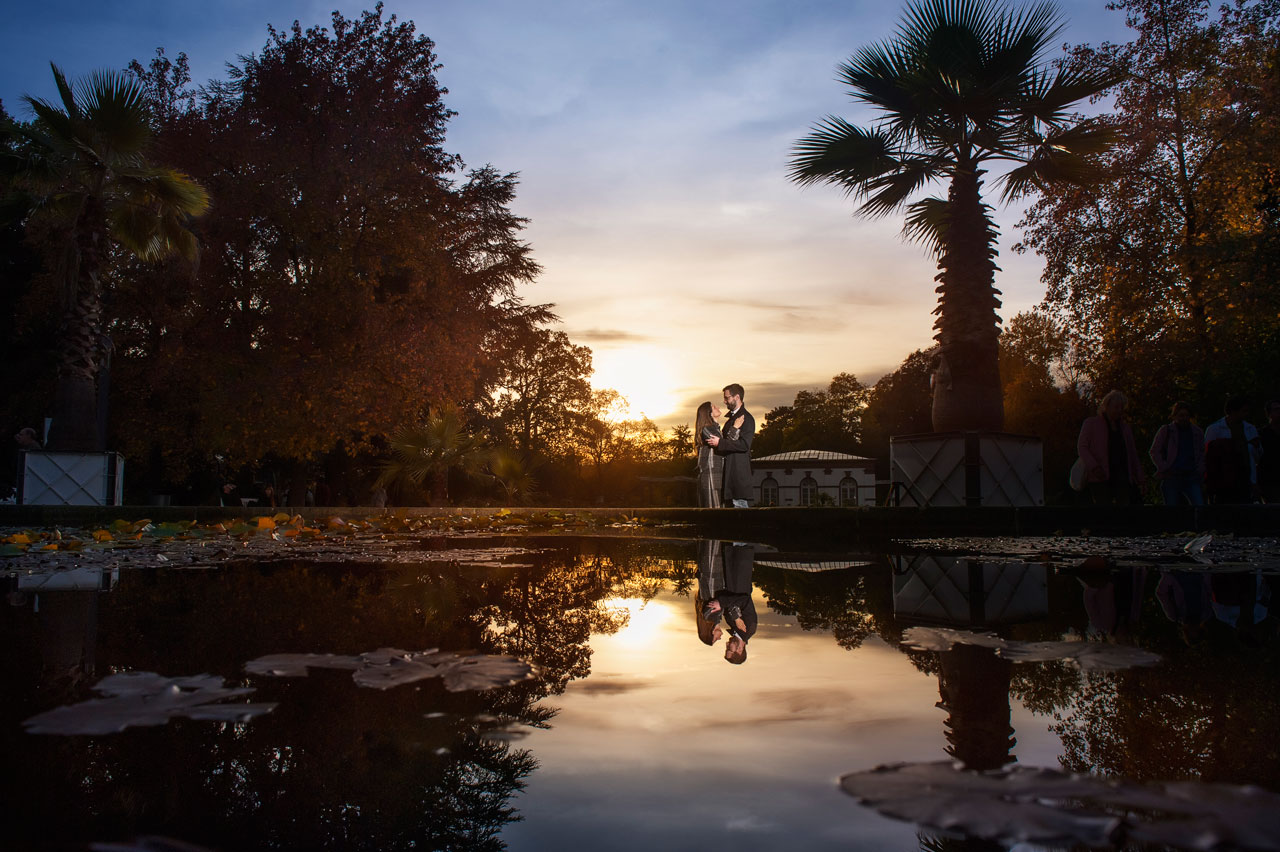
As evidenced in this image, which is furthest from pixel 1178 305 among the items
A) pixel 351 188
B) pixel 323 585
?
pixel 323 585

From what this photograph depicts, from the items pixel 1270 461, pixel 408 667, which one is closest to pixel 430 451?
pixel 1270 461

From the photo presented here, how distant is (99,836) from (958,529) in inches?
333

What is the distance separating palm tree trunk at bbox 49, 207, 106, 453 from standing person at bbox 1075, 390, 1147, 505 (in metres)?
13.7

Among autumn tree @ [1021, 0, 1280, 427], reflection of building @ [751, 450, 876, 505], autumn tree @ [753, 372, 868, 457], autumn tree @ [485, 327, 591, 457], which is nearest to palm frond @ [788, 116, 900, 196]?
autumn tree @ [1021, 0, 1280, 427]

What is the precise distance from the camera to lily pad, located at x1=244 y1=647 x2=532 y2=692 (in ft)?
5.14

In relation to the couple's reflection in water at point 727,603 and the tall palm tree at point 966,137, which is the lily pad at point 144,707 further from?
the tall palm tree at point 966,137

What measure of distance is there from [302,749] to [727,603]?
2.02 m

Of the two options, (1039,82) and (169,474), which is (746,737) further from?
(169,474)

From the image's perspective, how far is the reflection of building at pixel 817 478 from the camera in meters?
48.1

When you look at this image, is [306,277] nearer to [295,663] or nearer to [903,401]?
[295,663]

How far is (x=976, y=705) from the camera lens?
1439 millimetres

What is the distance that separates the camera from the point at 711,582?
374 centimetres

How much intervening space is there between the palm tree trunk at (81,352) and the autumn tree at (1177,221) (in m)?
18.6

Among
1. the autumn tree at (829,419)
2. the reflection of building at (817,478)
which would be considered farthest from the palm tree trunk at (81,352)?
the autumn tree at (829,419)
